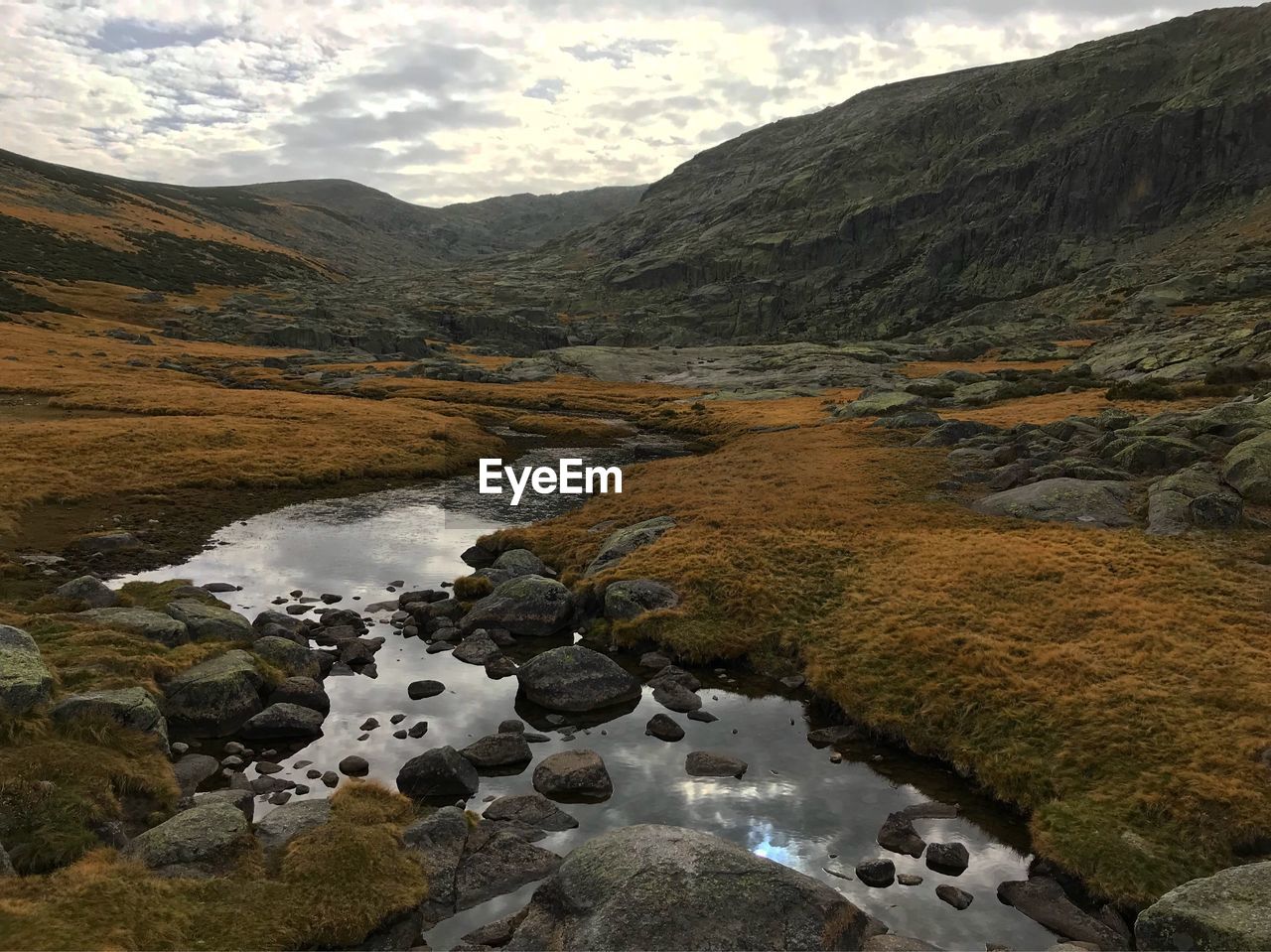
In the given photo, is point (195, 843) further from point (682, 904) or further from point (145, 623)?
point (145, 623)

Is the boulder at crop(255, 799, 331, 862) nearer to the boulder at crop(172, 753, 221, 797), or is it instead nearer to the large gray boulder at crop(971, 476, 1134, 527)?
the boulder at crop(172, 753, 221, 797)

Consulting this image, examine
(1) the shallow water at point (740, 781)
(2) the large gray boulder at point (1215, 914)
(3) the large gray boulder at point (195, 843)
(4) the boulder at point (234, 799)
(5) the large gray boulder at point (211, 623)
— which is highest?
(2) the large gray boulder at point (1215, 914)

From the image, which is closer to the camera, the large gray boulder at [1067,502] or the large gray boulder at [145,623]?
the large gray boulder at [145,623]

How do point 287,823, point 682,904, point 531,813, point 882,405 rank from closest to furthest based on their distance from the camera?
1. point 682,904
2. point 287,823
3. point 531,813
4. point 882,405

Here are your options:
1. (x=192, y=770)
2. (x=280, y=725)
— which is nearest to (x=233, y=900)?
(x=192, y=770)

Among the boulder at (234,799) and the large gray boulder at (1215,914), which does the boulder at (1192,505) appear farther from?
the boulder at (234,799)

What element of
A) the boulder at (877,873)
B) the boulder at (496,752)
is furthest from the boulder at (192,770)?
the boulder at (877,873)
